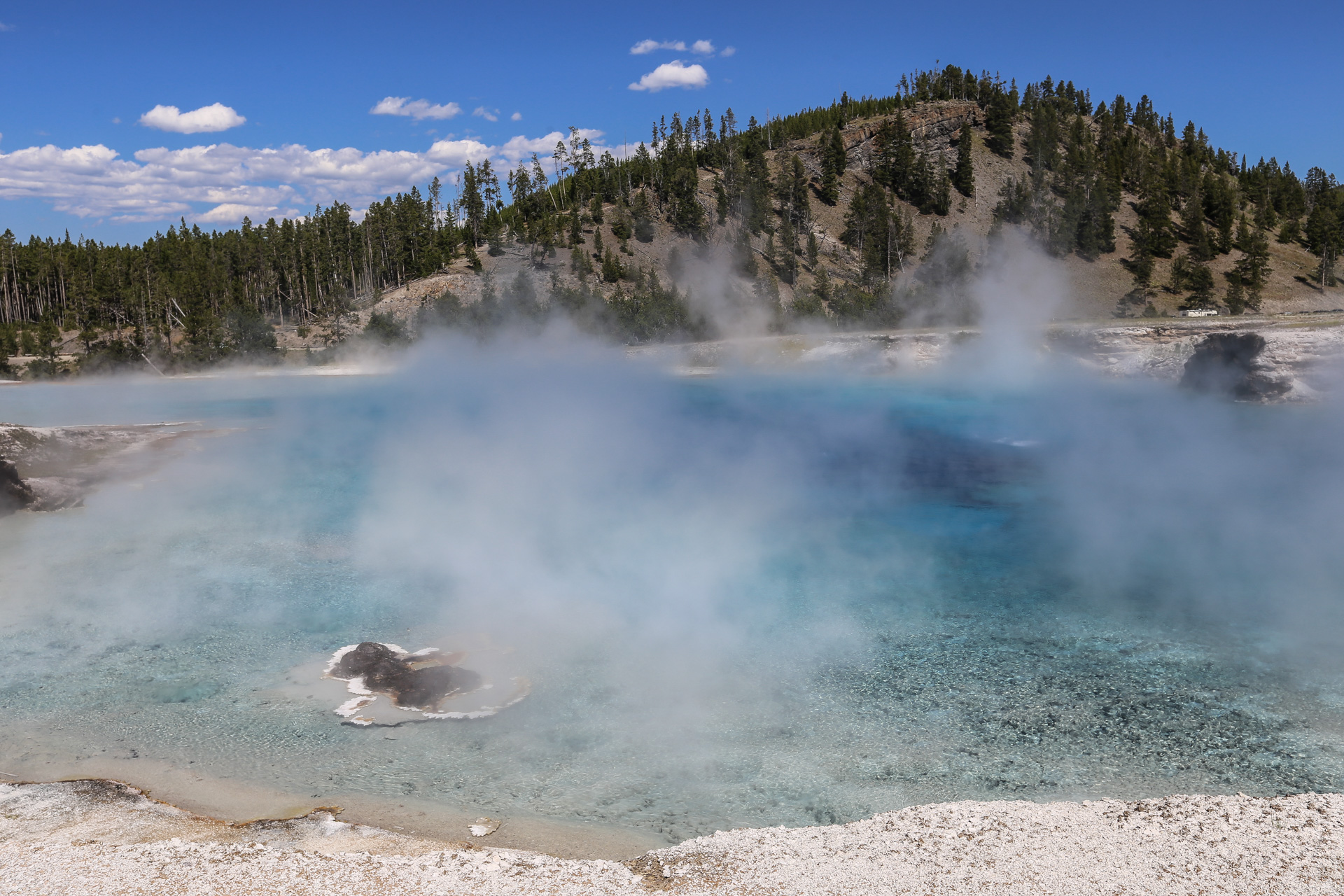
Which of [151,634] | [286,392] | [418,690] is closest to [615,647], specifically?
[418,690]

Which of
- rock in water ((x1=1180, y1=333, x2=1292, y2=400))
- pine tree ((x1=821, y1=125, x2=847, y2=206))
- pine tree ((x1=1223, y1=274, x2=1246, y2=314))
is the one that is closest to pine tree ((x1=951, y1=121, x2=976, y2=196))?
pine tree ((x1=821, y1=125, x2=847, y2=206))

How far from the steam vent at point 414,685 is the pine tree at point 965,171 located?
67.5m

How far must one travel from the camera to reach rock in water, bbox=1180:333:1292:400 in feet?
90.3

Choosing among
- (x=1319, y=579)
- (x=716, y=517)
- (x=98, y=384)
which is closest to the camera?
(x=1319, y=579)

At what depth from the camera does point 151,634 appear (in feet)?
31.0

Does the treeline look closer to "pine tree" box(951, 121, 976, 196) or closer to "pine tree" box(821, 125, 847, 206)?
"pine tree" box(951, 121, 976, 196)

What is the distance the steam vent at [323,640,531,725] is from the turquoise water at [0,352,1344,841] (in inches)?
9.0

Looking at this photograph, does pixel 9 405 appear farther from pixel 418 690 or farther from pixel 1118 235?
pixel 1118 235

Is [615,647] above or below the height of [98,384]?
below

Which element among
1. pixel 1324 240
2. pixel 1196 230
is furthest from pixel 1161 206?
pixel 1324 240

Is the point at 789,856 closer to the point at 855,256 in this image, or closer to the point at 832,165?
the point at 855,256

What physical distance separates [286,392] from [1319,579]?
3246 centimetres

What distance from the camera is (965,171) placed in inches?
2650

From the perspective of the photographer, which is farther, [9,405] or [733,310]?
[733,310]
